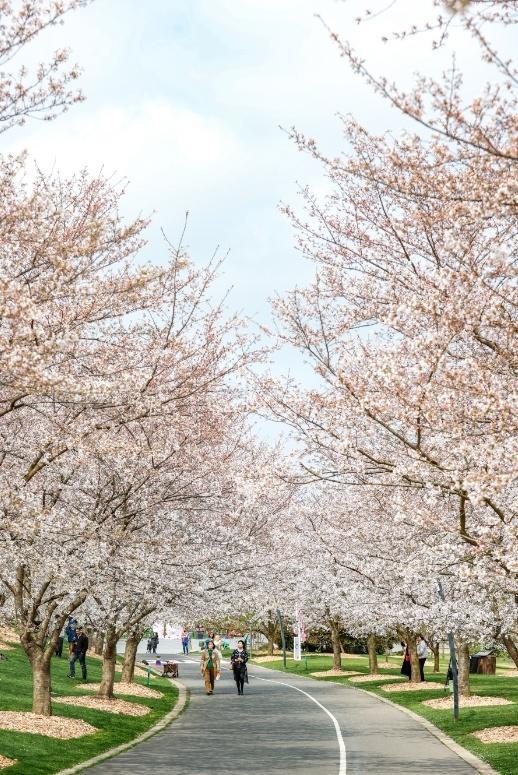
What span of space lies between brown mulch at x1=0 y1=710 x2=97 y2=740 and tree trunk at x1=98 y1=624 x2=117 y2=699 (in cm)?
586

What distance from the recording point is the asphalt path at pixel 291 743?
45.9ft

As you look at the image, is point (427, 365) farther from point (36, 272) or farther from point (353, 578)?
point (353, 578)

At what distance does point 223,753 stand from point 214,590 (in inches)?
472

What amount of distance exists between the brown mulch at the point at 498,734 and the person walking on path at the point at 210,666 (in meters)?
14.7

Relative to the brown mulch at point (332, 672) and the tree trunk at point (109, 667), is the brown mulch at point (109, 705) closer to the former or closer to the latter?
the tree trunk at point (109, 667)

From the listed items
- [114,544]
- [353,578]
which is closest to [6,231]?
[114,544]

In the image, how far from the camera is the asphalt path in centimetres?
1398

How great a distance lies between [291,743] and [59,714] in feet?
18.7

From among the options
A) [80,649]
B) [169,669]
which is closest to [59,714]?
[80,649]

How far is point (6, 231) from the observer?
10555 millimetres

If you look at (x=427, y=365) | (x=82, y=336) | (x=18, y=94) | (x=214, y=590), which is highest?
(x=18, y=94)

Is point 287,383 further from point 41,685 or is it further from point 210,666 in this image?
point 210,666

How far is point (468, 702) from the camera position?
25156 millimetres

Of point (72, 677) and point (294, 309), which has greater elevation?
point (294, 309)
